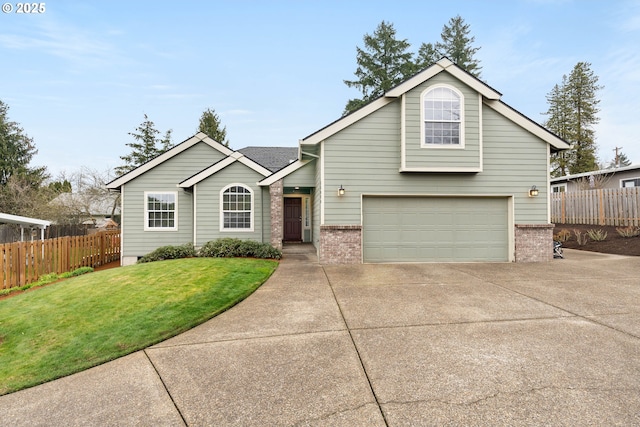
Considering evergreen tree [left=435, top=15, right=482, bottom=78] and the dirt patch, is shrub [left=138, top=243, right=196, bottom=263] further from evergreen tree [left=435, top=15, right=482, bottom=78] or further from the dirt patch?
evergreen tree [left=435, top=15, right=482, bottom=78]

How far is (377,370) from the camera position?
10.4 feet

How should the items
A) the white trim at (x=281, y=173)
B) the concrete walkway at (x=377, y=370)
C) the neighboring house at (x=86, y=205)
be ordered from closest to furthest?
the concrete walkway at (x=377, y=370) < the white trim at (x=281, y=173) < the neighboring house at (x=86, y=205)

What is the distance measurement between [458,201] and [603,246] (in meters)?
7.49

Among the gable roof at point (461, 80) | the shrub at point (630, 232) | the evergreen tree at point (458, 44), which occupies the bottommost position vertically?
the shrub at point (630, 232)

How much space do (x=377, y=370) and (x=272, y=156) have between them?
16940 mm

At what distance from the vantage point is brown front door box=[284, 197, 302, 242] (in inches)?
637

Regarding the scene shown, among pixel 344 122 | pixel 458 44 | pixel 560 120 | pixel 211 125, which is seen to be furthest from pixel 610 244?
pixel 211 125

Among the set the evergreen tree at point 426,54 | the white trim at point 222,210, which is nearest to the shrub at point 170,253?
the white trim at point 222,210

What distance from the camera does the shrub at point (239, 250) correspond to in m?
10.5

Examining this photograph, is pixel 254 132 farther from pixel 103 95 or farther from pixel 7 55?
pixel 7 55

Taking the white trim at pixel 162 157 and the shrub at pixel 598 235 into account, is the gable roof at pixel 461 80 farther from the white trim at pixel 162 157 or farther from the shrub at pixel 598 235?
the shrub at pixel 598 235

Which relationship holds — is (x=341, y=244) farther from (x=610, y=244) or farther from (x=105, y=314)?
(x=610, y=244)

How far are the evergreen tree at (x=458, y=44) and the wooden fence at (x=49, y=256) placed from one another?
1331 inches

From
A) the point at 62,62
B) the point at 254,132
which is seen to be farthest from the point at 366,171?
the point at 254,132
